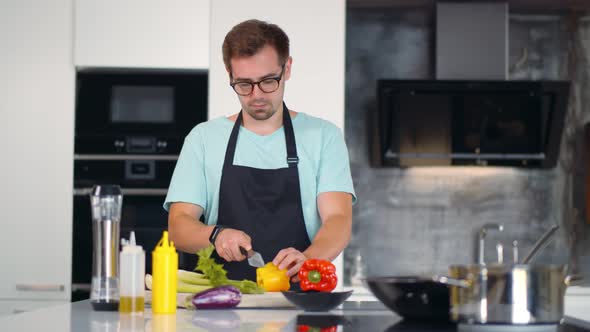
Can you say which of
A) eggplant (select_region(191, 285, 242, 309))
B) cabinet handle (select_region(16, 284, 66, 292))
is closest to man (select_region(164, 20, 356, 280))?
eggplant (select_region(191, 285, 242, 309))

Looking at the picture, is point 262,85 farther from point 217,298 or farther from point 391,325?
point 391,325

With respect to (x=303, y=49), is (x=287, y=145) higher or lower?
lower

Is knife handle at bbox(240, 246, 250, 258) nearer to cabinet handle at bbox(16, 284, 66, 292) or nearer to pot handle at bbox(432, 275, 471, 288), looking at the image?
pot handle at bbox(432, 275, 471, 288)

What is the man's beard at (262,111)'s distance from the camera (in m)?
2.39

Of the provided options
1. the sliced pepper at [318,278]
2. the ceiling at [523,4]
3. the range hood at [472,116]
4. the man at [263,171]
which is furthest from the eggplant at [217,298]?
the ceiling at [523,4]

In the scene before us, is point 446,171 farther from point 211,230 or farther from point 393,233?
point 211,230

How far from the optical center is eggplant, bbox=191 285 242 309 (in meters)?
1.66

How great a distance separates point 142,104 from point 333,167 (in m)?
1.36

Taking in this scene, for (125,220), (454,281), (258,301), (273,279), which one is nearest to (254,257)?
(273,279)

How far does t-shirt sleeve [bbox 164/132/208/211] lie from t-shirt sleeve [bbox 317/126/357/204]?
0.34m

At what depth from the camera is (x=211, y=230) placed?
2234 mm

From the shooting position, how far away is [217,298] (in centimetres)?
166

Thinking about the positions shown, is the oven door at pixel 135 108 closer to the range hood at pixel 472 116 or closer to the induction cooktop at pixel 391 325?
the range hood at pixel 472 116

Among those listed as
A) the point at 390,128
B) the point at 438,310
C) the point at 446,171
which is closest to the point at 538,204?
the point at 446,171
